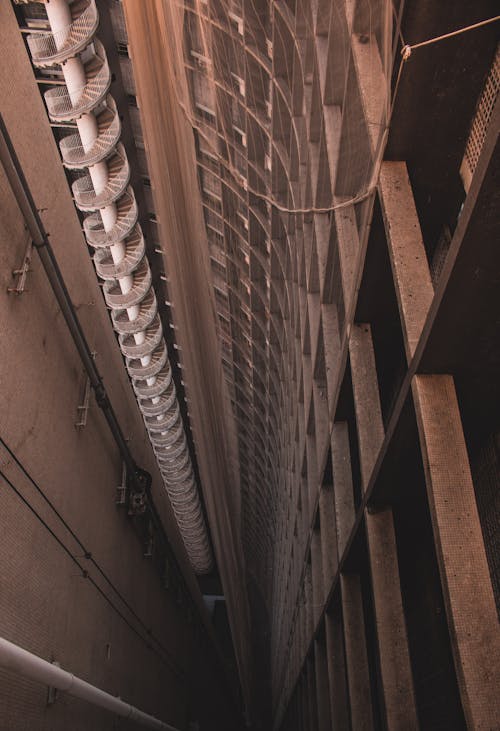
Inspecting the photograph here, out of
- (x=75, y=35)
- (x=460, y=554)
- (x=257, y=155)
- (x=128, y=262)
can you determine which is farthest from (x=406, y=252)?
(x=128, y=262)

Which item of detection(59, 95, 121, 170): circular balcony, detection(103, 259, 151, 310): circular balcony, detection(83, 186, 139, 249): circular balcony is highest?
detection(59, 95, 121, 170): circular balcony

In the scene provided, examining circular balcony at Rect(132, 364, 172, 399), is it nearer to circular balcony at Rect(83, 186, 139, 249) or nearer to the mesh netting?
the mesh netting

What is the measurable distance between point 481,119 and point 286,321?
10.1 m

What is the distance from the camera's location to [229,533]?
17531 mm

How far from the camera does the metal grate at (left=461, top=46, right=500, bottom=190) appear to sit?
190 inches

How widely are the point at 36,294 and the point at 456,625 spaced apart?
5.78m

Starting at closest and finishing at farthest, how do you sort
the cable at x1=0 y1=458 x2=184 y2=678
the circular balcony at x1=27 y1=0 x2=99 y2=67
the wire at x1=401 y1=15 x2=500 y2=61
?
1. the wire at x1=401 y1=15 x2=500 y2=61
2. the cable at x1=0 y1=458 x2=184 y2=678
3. the circular balcony at x1=27 y1=0 x2=99 y2=67

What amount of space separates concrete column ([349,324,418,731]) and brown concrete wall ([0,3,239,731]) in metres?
3.57

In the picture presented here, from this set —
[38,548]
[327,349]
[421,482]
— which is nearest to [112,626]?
[38,548]

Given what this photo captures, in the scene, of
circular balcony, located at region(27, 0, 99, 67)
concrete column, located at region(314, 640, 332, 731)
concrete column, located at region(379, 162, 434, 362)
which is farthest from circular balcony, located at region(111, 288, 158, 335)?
concrete column, located at region(379, 162, 434, 362)

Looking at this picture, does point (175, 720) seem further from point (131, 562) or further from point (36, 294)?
point (36, 294)

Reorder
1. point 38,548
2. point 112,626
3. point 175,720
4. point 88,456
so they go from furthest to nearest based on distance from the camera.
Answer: point 175,720 < point 112,626 < point 88,456 < point 38,548

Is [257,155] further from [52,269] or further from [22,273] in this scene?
[22,273]

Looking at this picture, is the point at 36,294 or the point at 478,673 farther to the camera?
the point at 36,294
